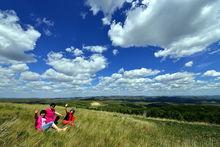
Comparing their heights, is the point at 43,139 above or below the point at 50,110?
below

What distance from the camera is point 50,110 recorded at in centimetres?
1162

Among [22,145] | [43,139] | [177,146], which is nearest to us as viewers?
[22,145]

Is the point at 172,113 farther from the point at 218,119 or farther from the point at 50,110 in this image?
the point at 50,110

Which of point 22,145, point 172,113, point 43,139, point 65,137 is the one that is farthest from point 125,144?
point 172,113

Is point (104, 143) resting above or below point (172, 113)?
below

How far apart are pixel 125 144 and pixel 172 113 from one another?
221 ft

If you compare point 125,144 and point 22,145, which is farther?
point 125,144

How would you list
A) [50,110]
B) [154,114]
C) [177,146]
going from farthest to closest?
1. [154,114]
2. [50,110]
3. [177,146]

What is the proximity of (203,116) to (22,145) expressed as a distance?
63.6m

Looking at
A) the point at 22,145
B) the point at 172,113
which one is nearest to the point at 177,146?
the point at 22,145

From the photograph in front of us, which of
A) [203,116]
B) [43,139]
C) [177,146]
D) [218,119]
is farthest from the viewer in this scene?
[203,116]

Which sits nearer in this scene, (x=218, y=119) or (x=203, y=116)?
(x=218, y=119)

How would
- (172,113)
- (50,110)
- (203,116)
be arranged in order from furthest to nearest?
(172,113) < (203,116) < (50,110)

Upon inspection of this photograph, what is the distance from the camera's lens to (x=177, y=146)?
Answer: 6.62 metres
